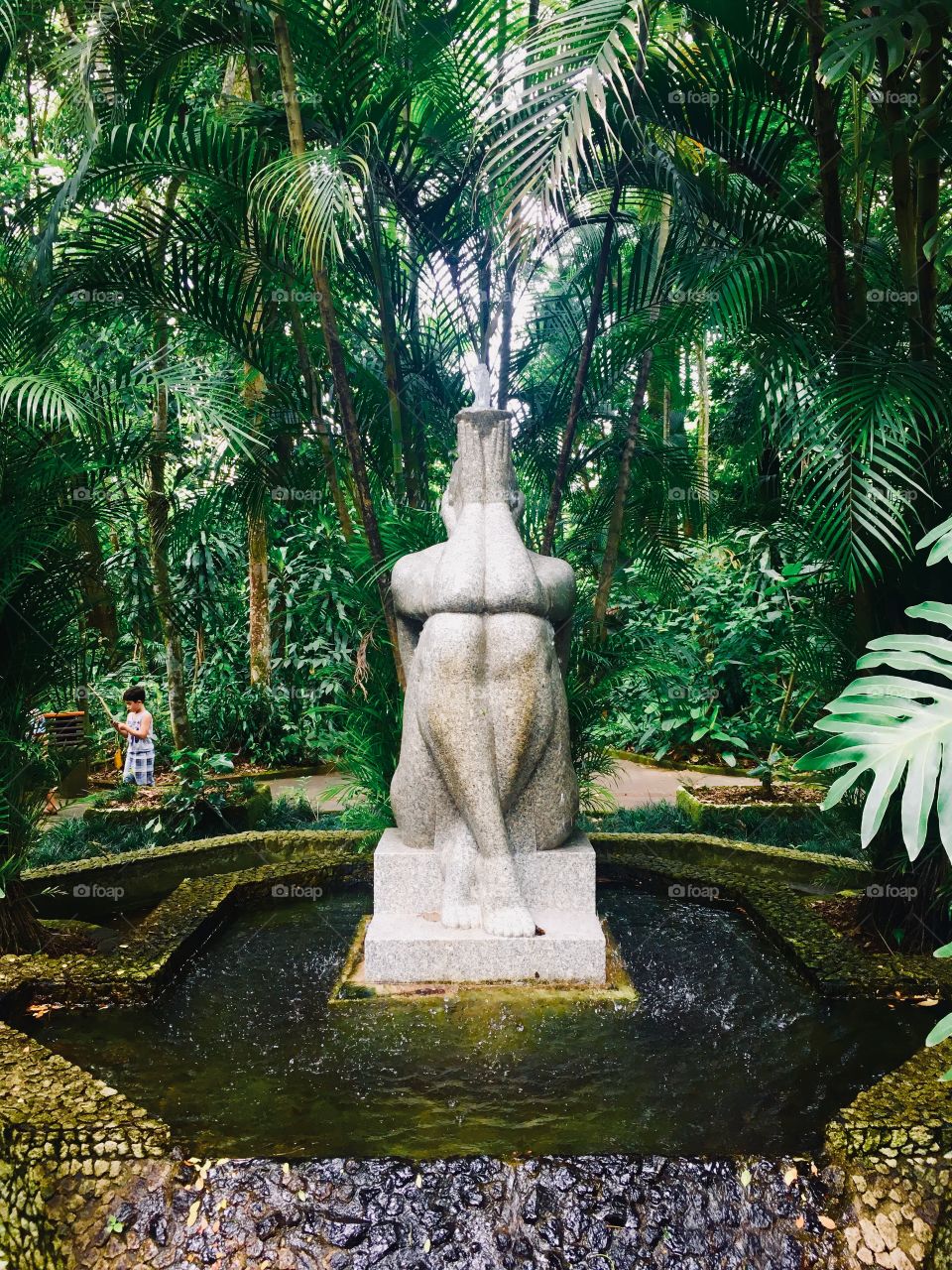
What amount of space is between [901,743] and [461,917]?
74.1 inches

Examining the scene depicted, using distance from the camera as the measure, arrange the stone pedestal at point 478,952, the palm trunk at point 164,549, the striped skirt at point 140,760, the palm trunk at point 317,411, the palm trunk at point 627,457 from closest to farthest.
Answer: the stone pedestal at point 478,952 < the palm trunk at point 317,411 < the palm trunk at point 627,457 < the palm trunk at point 164,549 < the striped skirt at point 140,760

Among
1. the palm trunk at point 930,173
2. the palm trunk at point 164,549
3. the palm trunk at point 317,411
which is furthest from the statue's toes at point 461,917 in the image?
the palm trunk at point 164,549

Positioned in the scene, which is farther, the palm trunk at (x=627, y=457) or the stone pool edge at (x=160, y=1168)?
the palm trunk at (x=627, y=457)

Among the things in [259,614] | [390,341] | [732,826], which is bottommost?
[732,826]

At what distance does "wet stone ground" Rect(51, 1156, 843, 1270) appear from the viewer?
195 cm

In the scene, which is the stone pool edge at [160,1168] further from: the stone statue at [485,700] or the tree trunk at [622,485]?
the tree trunk at [622,485]

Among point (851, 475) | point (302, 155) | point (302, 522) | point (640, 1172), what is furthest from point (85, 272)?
point (302, 522)

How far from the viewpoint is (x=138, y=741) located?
23.4ft

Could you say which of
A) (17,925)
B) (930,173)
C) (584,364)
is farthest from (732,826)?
(17,925)

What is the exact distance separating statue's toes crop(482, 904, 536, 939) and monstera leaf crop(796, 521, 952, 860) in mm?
1611

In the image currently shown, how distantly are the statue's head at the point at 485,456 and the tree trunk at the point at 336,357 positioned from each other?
31.1 inches

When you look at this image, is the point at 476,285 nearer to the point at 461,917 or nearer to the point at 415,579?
the point at 415,579

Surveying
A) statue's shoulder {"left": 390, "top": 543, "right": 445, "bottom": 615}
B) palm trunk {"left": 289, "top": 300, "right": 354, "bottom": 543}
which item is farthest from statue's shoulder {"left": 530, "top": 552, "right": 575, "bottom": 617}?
palm trunk {"left": 289, "top": 300, "right": 354, "bottom": 543}

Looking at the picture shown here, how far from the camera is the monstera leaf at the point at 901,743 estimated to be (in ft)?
4.50
